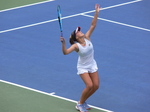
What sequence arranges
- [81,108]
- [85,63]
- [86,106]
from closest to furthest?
1. [85,63]
2. [81,108]
3. [86,106]

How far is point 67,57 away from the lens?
54.1ft

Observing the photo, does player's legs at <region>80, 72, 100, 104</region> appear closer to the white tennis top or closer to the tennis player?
the tennis player

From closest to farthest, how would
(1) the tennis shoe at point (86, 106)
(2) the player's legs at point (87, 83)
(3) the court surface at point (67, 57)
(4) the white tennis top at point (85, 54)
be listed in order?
(4) the white tennis top at point (85, 54)
(2) the player's legs at point (87, 83)
(1) the tennis shoe at point (86, 106)
(3) the court surface at point (67, 57)

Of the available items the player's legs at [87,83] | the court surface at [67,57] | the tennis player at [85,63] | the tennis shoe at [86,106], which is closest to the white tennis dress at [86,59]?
the tennis player at [85,63]

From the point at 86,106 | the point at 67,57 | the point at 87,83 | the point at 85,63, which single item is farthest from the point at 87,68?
the point at 67,57

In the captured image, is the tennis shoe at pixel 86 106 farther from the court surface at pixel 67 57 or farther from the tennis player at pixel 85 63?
the court surface at pixel 67 57

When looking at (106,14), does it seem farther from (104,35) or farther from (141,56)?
(141,56)

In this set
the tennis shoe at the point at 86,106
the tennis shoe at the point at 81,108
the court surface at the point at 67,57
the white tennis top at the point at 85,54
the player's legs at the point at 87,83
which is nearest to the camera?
Answer: the white tennis top at the point at 85,54

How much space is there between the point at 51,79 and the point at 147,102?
119 inches

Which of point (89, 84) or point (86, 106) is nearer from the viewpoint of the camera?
point (89, 84)

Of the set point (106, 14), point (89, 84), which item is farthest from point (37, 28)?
point (89, 84)

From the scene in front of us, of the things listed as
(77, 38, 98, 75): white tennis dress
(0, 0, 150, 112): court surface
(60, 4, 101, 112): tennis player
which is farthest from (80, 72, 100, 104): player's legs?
(0, 0, 150, 112): court surface

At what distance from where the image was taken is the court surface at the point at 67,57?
44.4 ft

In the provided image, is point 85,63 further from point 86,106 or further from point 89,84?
point 86,106
